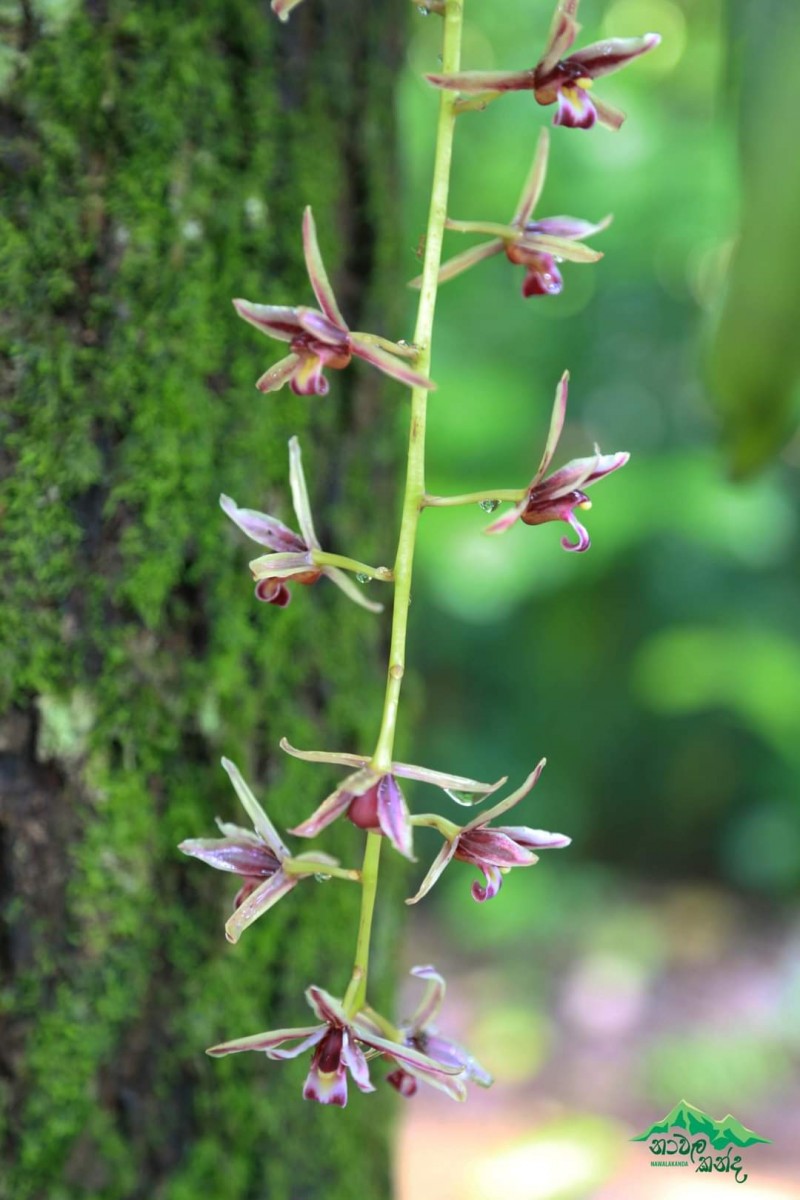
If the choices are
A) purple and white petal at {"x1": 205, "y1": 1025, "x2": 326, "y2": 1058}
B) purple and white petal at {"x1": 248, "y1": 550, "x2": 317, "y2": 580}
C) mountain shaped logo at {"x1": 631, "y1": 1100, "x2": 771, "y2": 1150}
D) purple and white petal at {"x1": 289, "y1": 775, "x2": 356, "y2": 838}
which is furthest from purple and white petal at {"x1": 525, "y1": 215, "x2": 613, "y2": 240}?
mountain shaped logo at {"x1": 631, "y1": 1100, "x2": 771, "y2": 1150}

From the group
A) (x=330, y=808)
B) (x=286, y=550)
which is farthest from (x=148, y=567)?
(x=330, y=808)

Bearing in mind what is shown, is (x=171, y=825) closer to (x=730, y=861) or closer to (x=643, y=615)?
(x=643, y=615)

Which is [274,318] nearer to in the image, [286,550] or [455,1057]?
[286,550]

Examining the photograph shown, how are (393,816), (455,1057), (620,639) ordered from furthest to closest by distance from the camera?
(620,639), (455,1057), (393,816)

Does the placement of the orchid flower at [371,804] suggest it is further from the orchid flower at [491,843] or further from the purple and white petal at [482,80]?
the purple and white petal at [482,80]

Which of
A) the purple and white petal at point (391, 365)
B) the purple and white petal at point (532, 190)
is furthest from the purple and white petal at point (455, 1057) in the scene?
the purple and white petal at point (532, 190)

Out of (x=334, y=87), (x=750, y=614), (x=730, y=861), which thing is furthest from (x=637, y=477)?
(x=334, y=87)
